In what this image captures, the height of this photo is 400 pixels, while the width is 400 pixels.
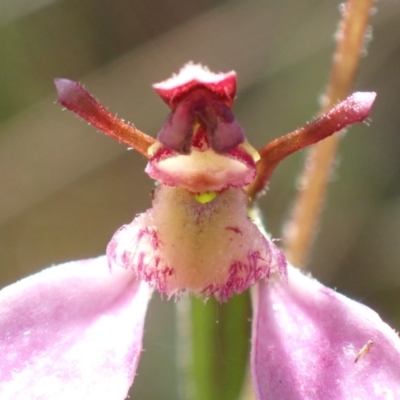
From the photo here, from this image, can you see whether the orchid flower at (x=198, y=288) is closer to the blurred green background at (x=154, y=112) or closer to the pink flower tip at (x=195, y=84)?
the pink flower tip at (x=195, y=84)

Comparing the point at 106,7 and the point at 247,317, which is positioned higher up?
the point at 106,7

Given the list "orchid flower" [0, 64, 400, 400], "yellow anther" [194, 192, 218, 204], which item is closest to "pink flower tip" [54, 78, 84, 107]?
"orchid flower" [0, 64, 400, 400]

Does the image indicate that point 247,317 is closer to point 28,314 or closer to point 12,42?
point 28,314

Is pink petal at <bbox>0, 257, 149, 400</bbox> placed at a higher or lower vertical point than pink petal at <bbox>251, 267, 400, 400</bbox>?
higher

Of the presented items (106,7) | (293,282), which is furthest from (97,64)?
(293,282)

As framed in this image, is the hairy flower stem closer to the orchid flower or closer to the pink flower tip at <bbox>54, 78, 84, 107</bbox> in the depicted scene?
the orchid flower

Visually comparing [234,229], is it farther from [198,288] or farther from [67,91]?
[67,91]
